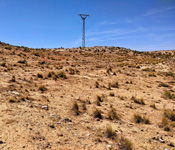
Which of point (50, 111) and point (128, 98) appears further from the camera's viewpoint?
point (128, 98)

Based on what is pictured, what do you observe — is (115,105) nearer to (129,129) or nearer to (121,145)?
(129,129)

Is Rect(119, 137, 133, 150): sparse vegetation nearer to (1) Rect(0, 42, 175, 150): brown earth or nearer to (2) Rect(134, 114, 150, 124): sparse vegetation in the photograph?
(1) Rect(0, 42, 175, 150): brown earth

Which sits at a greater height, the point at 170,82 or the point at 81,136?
the point at 170,82

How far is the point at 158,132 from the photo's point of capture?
6949 millimetres

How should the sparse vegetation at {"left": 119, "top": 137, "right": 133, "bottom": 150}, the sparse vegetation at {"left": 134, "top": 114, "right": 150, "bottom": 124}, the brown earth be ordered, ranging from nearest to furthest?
the sparse vegetation at {"left": 119, "top": 137, "right": 133, "bottom": 150} → the brown earth → the sparse vegetation at {"left": 134, "top": 114, "right": 150, "bottom": 124}

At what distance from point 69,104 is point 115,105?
3184 mm

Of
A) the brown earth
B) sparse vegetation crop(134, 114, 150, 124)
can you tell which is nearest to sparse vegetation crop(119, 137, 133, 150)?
the brown earth

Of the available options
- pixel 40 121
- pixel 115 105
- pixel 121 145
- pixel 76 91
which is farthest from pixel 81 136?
pixel 76 91

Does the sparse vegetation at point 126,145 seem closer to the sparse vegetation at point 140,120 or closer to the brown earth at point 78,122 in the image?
the brown earth at point 78,122

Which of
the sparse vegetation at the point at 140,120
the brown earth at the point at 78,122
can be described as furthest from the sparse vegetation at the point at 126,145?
the sparse vegetation at the point at 140,120

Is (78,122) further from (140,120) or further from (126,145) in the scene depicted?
(140,120)

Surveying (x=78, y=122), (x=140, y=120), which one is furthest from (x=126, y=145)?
(x=140, y=120)

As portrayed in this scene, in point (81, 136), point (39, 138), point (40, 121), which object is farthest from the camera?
point (40, 121)

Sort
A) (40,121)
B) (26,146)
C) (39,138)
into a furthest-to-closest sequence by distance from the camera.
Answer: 1. (40,121)
2. (39,138)
3. (26,146)
